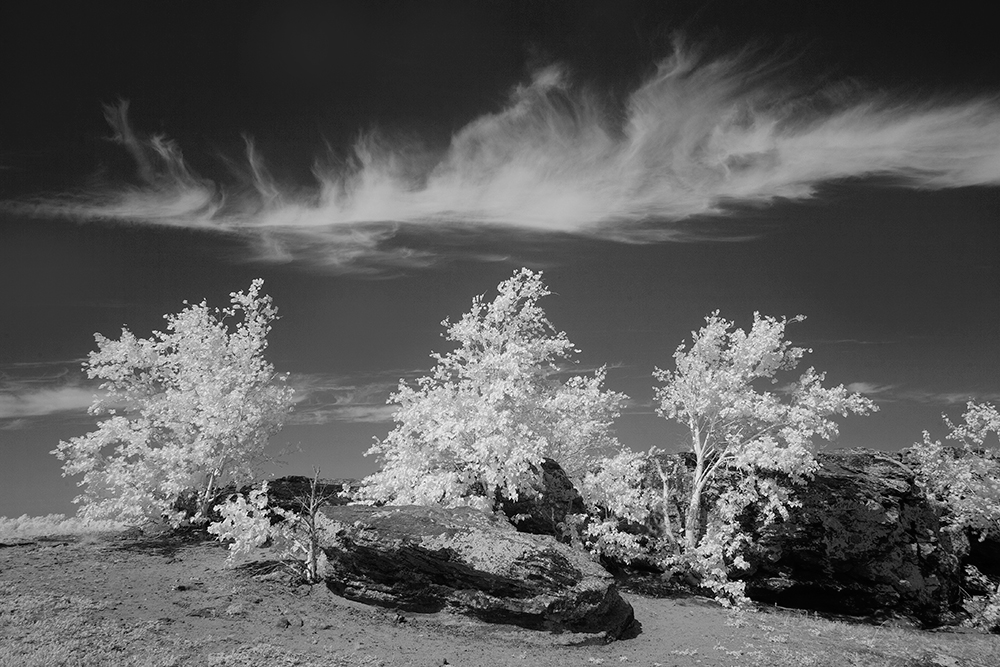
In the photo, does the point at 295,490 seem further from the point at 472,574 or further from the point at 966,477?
the point at 966,477

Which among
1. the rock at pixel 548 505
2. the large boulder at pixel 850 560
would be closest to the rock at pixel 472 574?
the rock at pixel 548 505

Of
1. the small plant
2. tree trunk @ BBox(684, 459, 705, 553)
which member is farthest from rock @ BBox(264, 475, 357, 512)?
tree trunk @ BBox(684, 459, 705, 553)

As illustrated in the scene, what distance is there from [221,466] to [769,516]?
22.3 meters

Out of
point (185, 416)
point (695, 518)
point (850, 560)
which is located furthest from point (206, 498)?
point (850, 560)

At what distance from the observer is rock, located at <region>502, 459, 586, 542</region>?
2348 cm

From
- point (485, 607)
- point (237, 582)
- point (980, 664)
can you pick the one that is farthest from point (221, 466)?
point (980, 664)

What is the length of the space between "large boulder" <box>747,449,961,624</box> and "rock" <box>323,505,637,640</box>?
11.8 meters

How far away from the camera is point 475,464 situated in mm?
22453

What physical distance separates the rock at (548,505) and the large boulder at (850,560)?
8.55 metres

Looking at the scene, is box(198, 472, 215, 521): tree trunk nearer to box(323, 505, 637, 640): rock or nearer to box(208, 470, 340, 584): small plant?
box(208, 470, 340, 584): small plant

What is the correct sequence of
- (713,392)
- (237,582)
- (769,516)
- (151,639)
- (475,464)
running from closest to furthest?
1. (151,639)
2. (237,582)
3. (475,464)
4. (769,516)
5. (713,392)

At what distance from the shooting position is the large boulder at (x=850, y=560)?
26625 mm

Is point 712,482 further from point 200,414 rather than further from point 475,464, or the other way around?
point 200,414

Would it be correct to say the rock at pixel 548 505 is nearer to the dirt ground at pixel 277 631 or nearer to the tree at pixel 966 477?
the dirt ground at pixel 277 631
